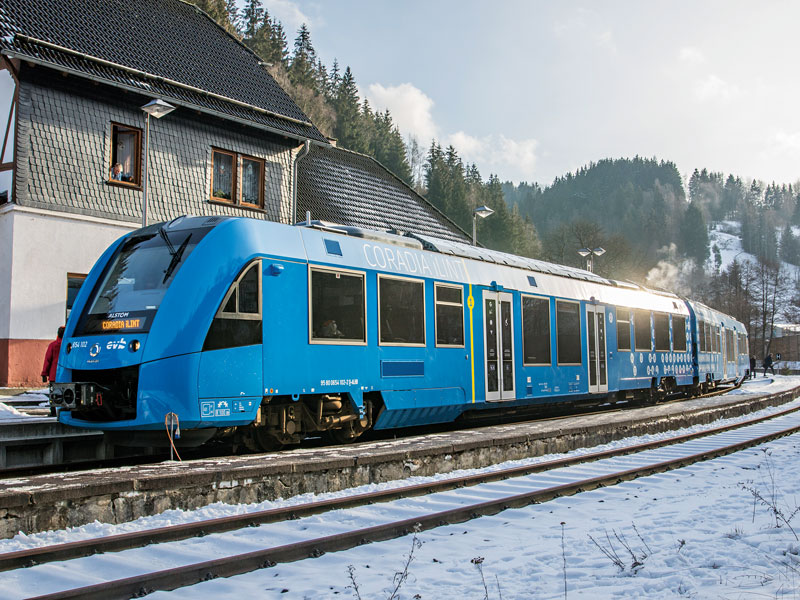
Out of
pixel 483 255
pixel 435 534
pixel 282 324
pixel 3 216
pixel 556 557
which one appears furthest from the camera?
pixel 3 216

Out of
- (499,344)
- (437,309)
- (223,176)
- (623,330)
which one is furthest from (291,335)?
(223,176)

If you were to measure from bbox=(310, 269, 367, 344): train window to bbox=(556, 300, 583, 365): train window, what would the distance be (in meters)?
6.32

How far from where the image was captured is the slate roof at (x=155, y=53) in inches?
661

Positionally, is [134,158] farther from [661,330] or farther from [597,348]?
[661,330]

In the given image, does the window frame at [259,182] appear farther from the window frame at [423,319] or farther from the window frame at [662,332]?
the window frame at [662,332]

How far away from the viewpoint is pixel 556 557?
5.47 m

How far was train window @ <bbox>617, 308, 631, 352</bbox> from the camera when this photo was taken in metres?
18.3

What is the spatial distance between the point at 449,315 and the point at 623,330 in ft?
25.3

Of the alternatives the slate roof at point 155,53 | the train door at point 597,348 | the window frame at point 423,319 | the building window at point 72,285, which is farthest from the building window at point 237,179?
the window frame at point 423,319

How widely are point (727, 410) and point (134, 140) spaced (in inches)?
620

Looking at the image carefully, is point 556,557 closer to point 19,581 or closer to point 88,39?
point 19,581

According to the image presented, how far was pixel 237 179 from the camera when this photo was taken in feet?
67.7

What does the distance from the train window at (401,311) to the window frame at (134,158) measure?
9568 mm

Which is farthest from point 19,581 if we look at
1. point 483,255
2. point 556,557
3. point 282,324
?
point 483,255
